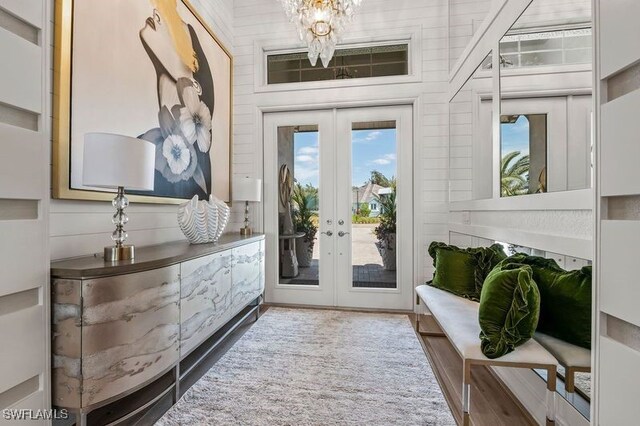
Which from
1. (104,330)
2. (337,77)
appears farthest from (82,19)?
(337,77)

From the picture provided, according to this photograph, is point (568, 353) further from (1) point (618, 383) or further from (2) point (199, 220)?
(2) point (199, 220)

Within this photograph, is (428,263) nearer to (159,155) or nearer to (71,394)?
(159,155)

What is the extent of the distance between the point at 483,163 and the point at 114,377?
2.96 metres

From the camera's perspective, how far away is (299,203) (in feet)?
13.2

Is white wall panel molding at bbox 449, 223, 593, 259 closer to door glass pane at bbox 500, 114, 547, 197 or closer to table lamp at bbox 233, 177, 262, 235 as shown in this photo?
door glass pane at bbox 500, 114, 547, 197

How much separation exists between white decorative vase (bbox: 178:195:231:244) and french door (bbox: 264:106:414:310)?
1.40 metres

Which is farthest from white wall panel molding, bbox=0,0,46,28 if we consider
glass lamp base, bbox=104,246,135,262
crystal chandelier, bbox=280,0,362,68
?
crystal chandelier, bbox=280,0,362,68

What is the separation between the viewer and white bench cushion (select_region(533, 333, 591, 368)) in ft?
4.85

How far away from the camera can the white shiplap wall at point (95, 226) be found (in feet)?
5.88

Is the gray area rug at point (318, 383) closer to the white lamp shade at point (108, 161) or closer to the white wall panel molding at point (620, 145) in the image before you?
the white lamp shade at point (108, 161)

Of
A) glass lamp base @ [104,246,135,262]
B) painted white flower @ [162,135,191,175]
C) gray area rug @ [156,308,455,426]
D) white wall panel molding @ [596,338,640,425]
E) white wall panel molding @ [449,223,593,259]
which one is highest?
painted white flower @ [162,135,191,175]

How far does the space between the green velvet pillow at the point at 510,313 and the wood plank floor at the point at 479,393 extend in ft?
1.86

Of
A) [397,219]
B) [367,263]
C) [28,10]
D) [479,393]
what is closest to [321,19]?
[28,10]

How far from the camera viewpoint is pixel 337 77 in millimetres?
3939
